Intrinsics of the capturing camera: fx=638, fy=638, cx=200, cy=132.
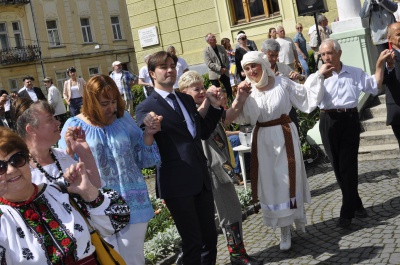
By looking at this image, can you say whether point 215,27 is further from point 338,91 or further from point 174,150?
point 174,150

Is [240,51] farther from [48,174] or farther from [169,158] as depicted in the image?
[48,174]

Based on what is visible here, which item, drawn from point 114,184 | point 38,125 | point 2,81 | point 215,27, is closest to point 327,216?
point 114,184

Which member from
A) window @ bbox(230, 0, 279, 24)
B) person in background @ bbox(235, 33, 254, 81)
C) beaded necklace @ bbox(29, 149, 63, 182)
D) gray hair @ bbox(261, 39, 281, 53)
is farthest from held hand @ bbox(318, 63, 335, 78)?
window @ bbox(230, 0, 279, 24)

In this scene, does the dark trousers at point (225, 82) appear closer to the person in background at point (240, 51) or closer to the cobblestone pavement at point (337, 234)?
the person in background at point (240, 51)

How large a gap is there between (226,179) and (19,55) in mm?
37997

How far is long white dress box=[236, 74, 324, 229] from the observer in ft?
19.6

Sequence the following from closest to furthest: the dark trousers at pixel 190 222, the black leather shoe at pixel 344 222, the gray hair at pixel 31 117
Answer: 1. the gray hair at pixel 31 117
2. the dark trousers at pixel 190 222
3. the black leather shoe at pixel 344 222

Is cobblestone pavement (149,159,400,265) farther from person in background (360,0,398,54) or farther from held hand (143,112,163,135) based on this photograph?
person in background (360,0,398,54)

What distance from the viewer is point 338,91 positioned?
640cm

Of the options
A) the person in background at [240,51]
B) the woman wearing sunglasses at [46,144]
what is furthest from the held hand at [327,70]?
the person in background at [240,51]

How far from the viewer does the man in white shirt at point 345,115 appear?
20.8ft

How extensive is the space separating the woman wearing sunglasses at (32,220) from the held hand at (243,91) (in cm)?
273

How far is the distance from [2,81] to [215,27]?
77.0 ft

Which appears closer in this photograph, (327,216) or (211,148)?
(211,148)
